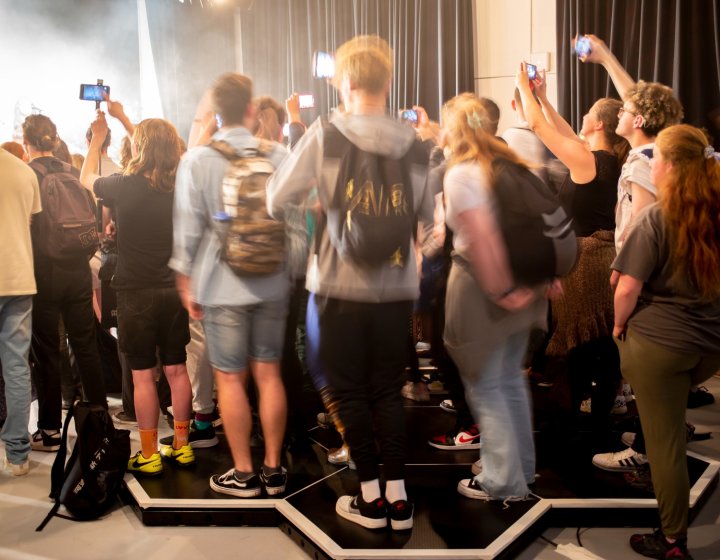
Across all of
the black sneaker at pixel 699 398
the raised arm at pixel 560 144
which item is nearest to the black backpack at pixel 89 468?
the raised arm at pixel 560 144

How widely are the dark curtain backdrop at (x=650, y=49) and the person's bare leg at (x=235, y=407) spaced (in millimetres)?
3590

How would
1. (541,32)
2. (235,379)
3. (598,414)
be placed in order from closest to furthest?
(235,379), (598,414), (541,32)

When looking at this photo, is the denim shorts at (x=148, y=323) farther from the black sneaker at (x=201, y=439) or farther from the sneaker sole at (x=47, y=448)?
the sneaker sole at (x=47, y=448)

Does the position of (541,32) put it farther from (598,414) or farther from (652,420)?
(652,420)

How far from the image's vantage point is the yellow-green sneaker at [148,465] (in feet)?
8.97

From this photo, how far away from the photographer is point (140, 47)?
278 inches

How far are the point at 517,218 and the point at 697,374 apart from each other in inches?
28.7

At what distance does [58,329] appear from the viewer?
10.4 feet

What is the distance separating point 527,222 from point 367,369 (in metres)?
0.66

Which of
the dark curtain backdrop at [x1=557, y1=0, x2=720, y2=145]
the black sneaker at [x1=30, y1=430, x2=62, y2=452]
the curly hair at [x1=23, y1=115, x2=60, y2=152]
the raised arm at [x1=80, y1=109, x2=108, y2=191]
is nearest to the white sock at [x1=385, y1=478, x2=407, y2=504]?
the black sneaker at [x1=30, y1=430, x2=62, y2=452]

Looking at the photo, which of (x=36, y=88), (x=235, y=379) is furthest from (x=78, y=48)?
(x=235, y=379)

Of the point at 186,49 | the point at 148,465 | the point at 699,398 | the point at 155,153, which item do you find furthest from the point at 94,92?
the point at 186,49

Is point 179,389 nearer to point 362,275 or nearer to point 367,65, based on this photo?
point 362,275

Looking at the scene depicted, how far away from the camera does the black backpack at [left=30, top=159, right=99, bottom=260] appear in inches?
120
